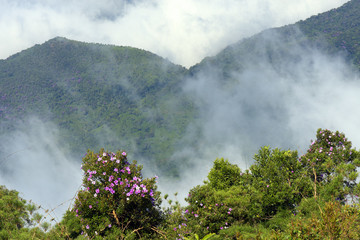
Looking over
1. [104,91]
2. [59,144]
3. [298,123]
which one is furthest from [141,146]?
[298,123]

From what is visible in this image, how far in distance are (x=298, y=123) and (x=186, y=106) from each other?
72.6m

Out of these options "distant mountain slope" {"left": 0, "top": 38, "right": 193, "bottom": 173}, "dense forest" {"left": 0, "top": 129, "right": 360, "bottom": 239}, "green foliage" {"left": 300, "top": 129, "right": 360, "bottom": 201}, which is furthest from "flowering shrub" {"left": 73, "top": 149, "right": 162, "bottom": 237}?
"distant mountain slope" {"left": 0, "top": 38, "right": 193, "bottom": 173}

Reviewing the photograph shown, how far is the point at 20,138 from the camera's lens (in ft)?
489

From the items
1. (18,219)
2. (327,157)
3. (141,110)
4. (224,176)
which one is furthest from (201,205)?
(141,110)

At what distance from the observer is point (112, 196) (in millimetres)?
6918

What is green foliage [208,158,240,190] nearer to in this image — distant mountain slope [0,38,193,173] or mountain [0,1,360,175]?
mountain [0,1,360,175]

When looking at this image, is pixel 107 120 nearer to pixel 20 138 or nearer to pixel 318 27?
pixel 20 138

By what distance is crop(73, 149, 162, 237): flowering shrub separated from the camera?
22.8ft

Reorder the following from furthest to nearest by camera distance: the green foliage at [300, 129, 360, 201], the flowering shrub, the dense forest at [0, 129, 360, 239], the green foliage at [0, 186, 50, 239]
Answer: the green foliage at [300, 129, 360, 201], the flowering shrub, the dense forest at [0, 129, 360, 239], the green foliage at [0, 186, 50, 239]

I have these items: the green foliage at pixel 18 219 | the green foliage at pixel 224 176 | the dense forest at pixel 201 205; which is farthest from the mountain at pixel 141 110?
the green foliage at pixel 18 219

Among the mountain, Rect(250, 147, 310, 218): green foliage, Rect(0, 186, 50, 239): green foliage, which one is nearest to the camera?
Rect(0, 186, 50, 239): green foliage

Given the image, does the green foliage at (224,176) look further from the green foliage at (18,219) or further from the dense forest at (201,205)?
the green foliage at (18,219)

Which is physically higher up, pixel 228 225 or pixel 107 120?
pixel 107 120

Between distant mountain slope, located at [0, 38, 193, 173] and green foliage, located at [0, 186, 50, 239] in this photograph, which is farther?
distant mountain slope, located at [0, 38, 193, 173]
